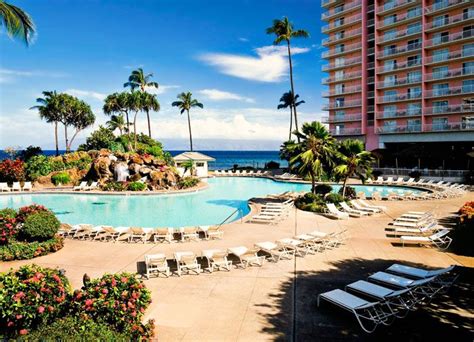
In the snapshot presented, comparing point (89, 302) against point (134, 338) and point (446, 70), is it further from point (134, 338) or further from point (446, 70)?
point (446, 70)

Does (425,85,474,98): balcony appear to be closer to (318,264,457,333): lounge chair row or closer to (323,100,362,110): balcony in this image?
(323,100,362,110): balcony

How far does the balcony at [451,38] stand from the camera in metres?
40.1

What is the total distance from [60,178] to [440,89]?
46.0 m

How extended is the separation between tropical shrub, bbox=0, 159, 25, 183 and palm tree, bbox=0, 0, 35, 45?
1022 inches

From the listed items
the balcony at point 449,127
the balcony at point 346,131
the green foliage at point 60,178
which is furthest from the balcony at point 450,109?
the green foliage at point 60,178

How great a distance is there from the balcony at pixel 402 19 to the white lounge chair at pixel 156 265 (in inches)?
1896

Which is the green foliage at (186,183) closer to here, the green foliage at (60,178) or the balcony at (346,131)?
the green foliage at (60,178)

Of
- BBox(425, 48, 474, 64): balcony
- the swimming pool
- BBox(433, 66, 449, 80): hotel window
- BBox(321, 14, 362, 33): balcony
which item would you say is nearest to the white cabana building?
the swimming pool

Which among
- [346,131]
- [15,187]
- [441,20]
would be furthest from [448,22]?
[15,187]

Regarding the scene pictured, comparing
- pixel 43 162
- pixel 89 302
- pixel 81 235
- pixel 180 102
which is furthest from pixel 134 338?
pixel 180 102

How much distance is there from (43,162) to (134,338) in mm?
35150

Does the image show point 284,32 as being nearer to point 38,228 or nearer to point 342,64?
point 342,64

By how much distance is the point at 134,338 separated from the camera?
5715mm

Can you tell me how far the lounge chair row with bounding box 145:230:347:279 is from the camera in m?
A: 9.82
